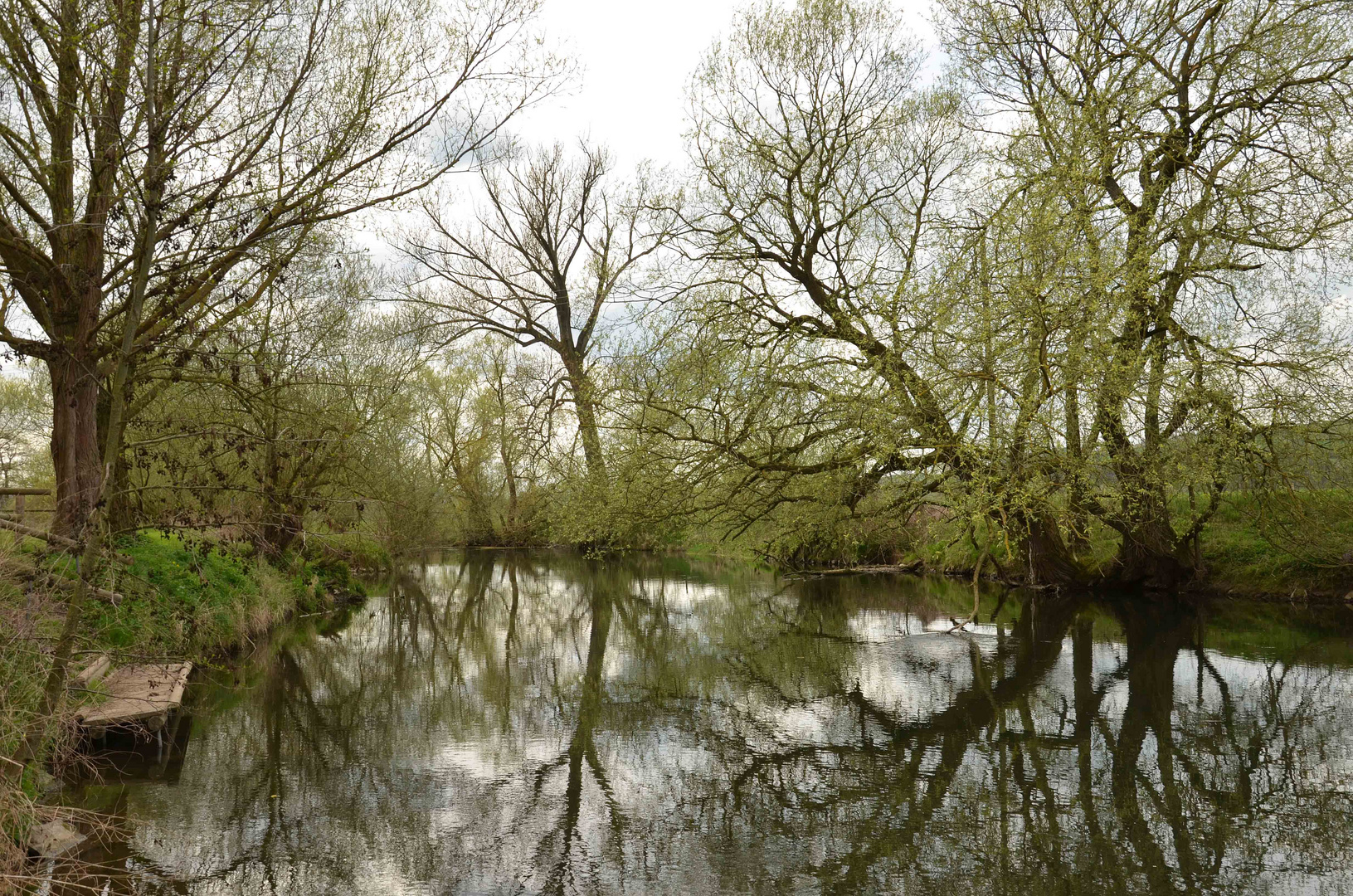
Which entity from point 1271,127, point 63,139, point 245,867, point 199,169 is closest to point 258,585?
point 63,139

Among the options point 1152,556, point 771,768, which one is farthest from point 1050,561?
point 771,768

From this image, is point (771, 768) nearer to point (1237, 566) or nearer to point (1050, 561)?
point (1050, 561)

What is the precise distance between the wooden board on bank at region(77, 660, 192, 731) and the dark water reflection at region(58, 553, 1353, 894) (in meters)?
0.42

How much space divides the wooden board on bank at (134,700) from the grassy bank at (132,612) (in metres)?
0.23

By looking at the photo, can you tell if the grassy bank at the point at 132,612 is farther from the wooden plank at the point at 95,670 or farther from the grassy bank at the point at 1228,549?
the grassy bank at the point at 1228,549

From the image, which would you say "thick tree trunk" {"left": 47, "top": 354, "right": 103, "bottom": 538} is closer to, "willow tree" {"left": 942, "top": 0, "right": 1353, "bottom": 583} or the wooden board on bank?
the wooden board on bank

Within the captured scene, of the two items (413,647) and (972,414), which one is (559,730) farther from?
(972,414)

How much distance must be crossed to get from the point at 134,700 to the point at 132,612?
0.93m

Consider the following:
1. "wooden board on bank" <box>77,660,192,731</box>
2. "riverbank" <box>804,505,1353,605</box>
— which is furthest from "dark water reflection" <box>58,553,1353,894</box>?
"riverbank" <box>804,505,1353,605</box>

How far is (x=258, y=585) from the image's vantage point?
53.7 ft

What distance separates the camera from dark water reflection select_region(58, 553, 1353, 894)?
5570 mm

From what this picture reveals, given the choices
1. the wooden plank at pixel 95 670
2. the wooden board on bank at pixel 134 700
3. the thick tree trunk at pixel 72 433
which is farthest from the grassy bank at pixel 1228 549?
the thick tree trunk at pixel 72 433

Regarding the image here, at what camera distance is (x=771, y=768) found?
757 cm

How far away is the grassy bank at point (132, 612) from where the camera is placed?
5.55 m
